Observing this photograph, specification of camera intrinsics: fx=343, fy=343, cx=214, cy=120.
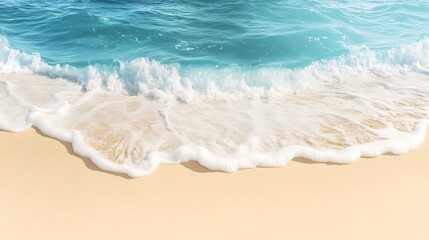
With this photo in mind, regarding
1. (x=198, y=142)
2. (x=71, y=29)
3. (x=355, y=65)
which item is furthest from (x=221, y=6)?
(x=198, y=142)

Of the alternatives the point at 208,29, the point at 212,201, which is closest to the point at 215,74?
the point at 208,29

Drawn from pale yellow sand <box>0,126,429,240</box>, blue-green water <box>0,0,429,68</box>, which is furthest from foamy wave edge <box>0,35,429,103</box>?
pale yellow sand <box>0,126,429,240</box>

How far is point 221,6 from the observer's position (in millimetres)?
8734

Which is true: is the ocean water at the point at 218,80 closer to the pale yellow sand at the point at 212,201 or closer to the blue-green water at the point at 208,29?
the blue-green water at the point at 208,29

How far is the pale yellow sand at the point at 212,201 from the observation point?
2.54m

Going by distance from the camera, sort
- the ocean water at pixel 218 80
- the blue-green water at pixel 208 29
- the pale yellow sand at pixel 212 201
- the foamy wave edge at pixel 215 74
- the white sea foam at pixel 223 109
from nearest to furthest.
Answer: the pale yellow sand at pixel 212 201 → the white sea foam at pixel 223 109 → the ocean water at pixel 218 80 → the foamy wave edge at pixel 215 74 → the blue-green water at pixel 208 29

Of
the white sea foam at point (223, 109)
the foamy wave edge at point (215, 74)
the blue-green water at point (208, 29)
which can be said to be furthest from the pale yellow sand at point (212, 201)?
the blue-green water at point (208, 29)

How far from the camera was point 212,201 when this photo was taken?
9.16 feet

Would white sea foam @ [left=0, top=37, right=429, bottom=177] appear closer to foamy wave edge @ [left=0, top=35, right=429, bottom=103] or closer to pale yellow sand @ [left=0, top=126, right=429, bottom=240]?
foamy wave edge @ [left=0, top=35, right=429, bottom=103]

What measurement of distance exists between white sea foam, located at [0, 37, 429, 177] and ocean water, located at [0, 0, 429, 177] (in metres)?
0.02

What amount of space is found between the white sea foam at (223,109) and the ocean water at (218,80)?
0.02m

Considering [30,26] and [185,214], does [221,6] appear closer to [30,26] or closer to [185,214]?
[30,26]

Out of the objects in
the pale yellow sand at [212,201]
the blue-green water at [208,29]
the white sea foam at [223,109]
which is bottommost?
the pale yellow sand at [212,201]

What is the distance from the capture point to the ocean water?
11.3 ft
